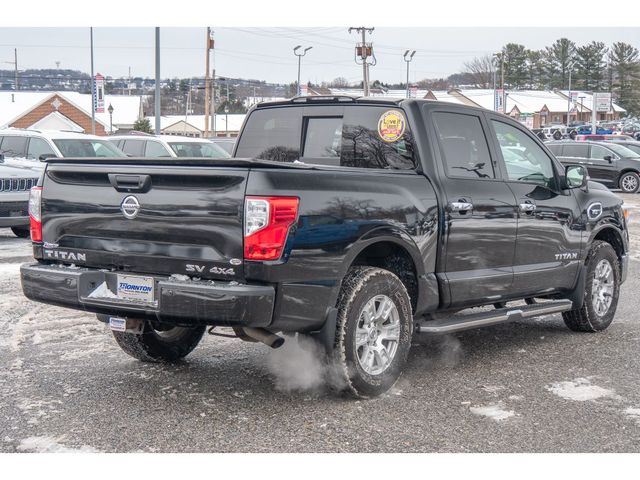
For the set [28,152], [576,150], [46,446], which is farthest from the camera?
[576,150]

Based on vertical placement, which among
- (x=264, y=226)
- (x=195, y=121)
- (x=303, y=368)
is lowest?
(x=303, y=368)

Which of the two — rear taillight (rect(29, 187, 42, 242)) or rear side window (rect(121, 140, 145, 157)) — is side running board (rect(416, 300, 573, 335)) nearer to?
rear taillight (rect(29, 187, 42, 242))

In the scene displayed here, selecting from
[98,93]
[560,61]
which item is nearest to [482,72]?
[560,61]

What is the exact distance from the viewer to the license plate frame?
5.05 meters

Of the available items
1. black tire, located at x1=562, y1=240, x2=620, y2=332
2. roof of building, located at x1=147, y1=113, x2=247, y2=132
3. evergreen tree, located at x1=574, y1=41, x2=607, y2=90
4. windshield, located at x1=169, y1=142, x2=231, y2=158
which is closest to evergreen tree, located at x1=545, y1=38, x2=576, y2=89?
evergreen tree, located at x1=574, y1=41, x2=607, y2=90

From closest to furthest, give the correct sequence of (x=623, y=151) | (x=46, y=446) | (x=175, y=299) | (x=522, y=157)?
1. (x=46, y=446)
2. (x=175, y=299)
3. (x=522, y=157)
4. (x=623, y=151)

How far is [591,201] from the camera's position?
7.60 metres

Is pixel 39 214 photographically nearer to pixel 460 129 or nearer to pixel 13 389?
pixel 13 389

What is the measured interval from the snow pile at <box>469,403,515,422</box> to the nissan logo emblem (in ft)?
7.67

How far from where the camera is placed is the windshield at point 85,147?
16.5 meters

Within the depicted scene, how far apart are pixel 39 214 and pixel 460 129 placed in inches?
Answer: 119

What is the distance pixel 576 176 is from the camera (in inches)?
295

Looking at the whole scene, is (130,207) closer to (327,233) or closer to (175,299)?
(175,299)

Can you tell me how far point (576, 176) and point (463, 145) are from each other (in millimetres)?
1507
